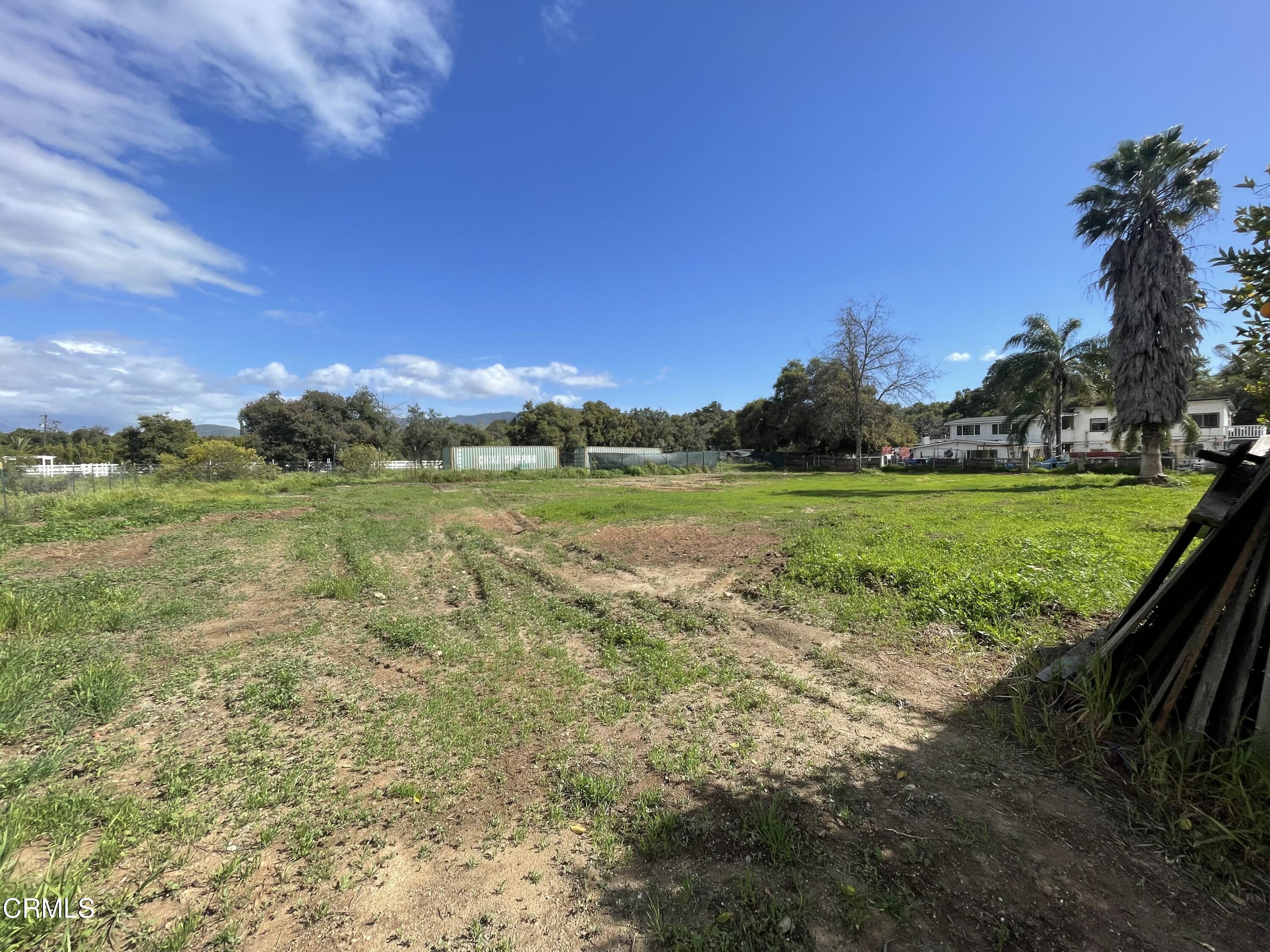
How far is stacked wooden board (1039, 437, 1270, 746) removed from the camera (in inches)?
101

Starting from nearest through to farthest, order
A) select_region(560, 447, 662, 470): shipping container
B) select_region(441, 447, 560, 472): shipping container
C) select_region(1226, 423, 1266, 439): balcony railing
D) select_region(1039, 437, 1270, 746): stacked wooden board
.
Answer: select_region(1039, 437, 1270, 746): stacked wooden board < select_region(1226, 423, 1266, 439): balcony railing < select_region(441, 447, 560, 472): shipping container < select_region(560, 447, 662, 470): shipping container

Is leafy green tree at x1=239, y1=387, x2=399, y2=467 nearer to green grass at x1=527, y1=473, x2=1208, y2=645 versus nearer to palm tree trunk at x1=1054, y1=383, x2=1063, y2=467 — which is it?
green grass at x1=527, y1=473, x2=1208, y2=645

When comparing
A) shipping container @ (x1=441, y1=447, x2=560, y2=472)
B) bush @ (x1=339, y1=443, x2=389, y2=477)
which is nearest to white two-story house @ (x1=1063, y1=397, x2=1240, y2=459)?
shipping container @ (x1=441, y1=447, x2=560, y2=472)

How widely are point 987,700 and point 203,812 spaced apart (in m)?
5.15

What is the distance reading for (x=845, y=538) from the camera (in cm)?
884

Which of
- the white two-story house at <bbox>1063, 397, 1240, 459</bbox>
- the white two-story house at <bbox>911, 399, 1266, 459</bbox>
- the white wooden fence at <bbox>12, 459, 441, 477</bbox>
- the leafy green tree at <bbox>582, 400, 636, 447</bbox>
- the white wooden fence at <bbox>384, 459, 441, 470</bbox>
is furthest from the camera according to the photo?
the leafy green tree at <bbox>582, 400, 636, 447</bbox>

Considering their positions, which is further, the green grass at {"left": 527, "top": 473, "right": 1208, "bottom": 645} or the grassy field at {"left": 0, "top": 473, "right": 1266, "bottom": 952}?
the green grass at {"left": 527, "top": 473, "right": 1208, "bottom": 645}

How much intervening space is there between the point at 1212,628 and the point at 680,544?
7574mm

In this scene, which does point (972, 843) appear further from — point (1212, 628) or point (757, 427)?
point (757, 427)

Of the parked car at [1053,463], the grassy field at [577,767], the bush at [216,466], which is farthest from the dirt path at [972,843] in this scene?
the parked car at [1053,463]

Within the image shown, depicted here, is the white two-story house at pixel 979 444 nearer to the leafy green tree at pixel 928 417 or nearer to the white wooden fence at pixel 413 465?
the leafy green tree at pixel 928 417

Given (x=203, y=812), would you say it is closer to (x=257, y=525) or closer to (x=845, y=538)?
(x=845, y=538)

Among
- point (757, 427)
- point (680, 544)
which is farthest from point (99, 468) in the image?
point (757, 427)

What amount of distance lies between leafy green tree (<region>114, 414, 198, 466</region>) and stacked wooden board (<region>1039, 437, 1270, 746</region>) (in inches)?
2307
